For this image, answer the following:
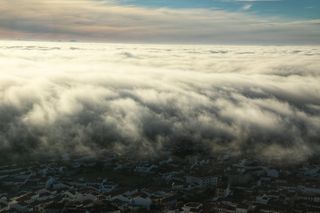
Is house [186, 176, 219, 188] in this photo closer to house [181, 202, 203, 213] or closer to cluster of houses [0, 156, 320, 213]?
cluster of houses [0, 156, 320, 213]

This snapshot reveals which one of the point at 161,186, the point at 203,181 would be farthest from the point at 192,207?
the point at 203,181

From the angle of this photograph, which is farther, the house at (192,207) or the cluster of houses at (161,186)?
the cluster of houses at (161,186)

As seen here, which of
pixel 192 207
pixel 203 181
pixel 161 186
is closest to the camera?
pixel 192 207

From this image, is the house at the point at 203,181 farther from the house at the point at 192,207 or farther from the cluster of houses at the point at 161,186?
the house at the point at 192,207

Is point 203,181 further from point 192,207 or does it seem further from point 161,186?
point 192,207

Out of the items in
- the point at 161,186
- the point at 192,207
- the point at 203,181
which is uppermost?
the point at 192,207

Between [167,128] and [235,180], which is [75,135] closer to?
[167,128]

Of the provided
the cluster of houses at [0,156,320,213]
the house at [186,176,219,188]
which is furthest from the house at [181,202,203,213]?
the house at [186,176,219,188]

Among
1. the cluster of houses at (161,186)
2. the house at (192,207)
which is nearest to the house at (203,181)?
the cluster of houses at (161,186)
